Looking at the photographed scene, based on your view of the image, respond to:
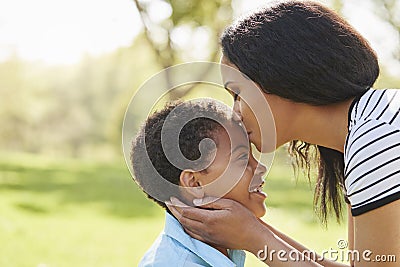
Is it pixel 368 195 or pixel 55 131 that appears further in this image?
pixel 55 131

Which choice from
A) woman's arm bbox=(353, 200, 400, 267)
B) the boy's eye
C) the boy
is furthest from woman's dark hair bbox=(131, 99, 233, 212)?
woman's arm bbox=(353, 200, 400, 267)

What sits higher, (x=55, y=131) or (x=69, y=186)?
(x=55, y=131)

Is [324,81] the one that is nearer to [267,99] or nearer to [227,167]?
[267,99]

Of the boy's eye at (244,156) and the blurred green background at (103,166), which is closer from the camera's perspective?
the boy's eye at (244,156)

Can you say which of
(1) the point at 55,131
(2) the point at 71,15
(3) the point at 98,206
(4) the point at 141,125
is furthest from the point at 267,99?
(1) the point at 55,131

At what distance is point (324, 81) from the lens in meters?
2.12

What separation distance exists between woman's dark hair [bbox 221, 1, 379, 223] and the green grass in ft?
4.49

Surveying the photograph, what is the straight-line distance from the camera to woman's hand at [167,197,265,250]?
2066 mm

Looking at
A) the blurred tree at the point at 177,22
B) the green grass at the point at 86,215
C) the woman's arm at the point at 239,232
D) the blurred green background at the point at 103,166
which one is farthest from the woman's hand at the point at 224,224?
the blurred tree at the point at 177,22

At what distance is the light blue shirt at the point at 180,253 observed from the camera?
83.2 inches

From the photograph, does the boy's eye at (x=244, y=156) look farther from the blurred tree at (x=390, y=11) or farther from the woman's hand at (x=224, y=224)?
the blurred tree at (x=390, y=11)

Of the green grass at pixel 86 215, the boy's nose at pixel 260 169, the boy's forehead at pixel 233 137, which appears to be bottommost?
the boy's nose at pixel 260 169

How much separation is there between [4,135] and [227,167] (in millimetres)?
19017

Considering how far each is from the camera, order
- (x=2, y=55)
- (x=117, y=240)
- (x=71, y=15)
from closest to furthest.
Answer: (x=117, y=240), (x=71, y=15), (x=2, y=55)
